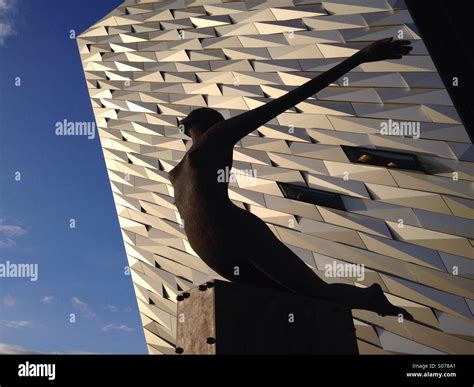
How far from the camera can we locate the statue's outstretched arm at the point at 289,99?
15.2 feet

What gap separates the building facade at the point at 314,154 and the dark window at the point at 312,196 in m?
0.03

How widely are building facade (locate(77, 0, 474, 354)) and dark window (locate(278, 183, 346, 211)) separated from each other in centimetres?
3

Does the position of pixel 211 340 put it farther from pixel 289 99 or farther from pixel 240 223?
pixel 289 99

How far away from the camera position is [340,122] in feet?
39.6

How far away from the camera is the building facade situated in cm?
1015

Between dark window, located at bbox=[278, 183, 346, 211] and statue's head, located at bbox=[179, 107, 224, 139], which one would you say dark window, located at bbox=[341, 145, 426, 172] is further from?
statue's head, located at bbox=[179, 107, 224, 139]

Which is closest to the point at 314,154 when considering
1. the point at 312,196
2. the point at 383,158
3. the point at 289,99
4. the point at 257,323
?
the point at 312,196

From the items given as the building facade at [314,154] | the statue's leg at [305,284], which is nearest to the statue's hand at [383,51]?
the statue's leg at [305,284]

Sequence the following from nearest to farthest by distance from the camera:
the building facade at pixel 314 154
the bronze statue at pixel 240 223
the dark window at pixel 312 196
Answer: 1. the bronze statue at pixel 240 223
2. the building facade at pixel 314 154
3. the dark window at pixel 312 196

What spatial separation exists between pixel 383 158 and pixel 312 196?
6.03 feet

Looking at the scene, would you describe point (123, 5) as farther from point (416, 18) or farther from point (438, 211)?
point (438, 211)

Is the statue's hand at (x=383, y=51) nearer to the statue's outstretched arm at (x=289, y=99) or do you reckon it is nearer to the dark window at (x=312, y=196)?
the statue's outstretched arm at (x=289, y=99)

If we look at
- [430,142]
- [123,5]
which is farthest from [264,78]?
[123,5]

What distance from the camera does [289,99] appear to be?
4.66m
